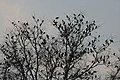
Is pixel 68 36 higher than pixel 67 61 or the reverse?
higher

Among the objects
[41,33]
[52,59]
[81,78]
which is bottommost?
[81,78]

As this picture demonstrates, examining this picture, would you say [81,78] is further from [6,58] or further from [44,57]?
[6,58]

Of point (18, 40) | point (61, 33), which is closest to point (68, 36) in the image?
point (61, 33)

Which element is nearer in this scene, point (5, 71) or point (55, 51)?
point (55, 51)

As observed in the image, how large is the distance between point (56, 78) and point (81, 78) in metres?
1.71

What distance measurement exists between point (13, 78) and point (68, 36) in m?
4.82

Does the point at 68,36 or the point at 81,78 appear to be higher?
the point at 68,36

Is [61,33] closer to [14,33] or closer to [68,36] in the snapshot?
[68,36]

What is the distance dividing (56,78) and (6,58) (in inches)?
145

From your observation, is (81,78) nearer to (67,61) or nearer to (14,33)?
(67,61)

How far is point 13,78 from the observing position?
2105cm

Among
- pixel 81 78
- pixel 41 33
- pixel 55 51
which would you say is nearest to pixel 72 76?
pixel 81 78

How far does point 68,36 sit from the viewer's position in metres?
20.8

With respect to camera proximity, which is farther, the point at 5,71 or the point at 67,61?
the point at 5,71
